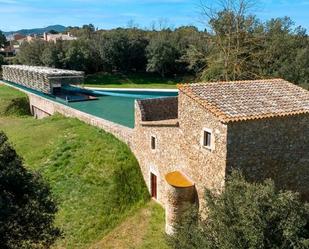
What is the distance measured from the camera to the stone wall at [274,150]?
11.7 m

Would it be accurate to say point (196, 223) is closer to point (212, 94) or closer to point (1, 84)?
point (212, 94)

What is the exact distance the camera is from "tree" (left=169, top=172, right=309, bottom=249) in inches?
353

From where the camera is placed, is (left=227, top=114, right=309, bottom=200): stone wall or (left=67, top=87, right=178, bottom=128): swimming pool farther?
(left=67, top=87, right=178, bottom=128): swimming pool

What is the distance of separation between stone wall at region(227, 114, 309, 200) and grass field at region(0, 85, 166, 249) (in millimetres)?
4891

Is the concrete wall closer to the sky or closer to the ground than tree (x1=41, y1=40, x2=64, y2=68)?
closer to the ground

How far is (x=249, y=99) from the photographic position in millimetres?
13062

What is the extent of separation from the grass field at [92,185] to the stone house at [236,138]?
2.41 meters

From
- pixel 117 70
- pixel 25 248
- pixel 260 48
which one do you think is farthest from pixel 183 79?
pixel 25 248

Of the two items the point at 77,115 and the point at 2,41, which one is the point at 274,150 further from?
the point at 2,41

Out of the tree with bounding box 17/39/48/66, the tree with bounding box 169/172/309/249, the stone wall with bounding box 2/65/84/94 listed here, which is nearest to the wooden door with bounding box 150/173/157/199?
the tree with bounding box 169/172/309/249

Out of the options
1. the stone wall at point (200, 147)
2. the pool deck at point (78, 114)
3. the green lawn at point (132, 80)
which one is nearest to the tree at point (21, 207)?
the stone wall at point (200, 147)

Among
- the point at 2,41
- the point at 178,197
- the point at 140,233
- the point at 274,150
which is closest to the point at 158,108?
the point at 140,233

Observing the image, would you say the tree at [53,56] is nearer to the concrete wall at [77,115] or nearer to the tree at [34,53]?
the tree at [34,53]

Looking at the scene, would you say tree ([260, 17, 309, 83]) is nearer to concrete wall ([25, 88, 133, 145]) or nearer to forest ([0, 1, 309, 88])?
forest ([0, 1, 309, 88])
